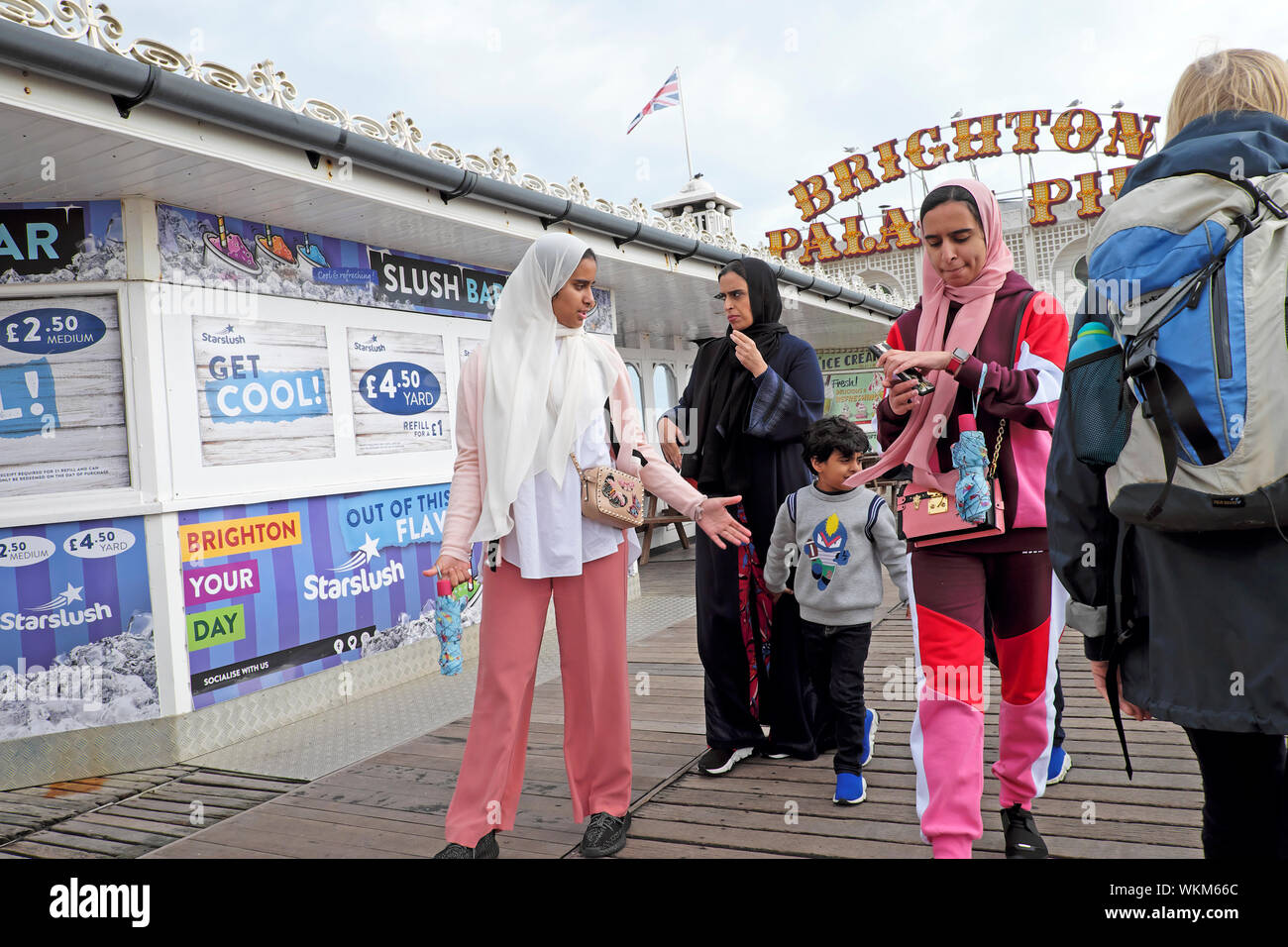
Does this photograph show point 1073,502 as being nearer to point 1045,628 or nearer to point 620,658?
point 1045,628

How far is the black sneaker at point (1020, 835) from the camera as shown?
8.95 feet

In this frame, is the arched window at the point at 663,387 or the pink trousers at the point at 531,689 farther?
the arched window at the point at 663,387

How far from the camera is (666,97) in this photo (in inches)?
474

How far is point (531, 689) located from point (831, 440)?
1510 millimetres

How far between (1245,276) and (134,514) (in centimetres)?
461

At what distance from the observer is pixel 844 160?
85.6ft

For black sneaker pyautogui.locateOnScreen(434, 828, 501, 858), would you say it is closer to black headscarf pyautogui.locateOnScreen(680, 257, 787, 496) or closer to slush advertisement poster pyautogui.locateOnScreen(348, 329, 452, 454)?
black headscarf pyautogui.locateOnScreen(680, 257, 787, 496)

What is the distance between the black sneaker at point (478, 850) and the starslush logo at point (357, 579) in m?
2.72

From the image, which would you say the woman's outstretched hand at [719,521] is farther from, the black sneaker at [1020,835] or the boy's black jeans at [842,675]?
the black sneaker at [1020,835]

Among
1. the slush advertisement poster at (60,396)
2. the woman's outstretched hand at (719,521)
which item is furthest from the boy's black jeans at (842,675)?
the slush advertisement poster at (60,396)

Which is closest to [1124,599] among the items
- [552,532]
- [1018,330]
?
[1018,330]

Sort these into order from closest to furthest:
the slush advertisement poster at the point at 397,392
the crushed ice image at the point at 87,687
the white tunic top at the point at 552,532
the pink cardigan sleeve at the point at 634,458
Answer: the white tunic top at the point at 552,532 < the pink cardigan sleeve at the point at 634,458 < the crushed ice image at the point at 87,687 < the slush advertisement poster at the point at 397,392

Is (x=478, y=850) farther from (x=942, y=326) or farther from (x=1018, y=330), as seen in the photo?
(x=1018, y=330)
